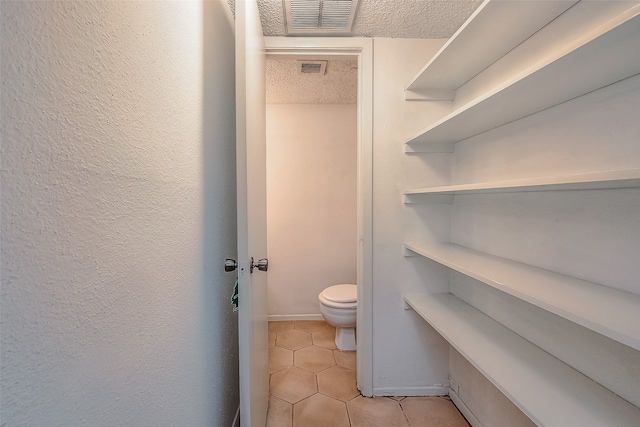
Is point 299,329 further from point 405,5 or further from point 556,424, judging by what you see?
point 405,5

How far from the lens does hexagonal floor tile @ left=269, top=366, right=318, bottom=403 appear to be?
1.57 meters

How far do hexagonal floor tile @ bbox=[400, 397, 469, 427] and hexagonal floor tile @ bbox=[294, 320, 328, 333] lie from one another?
1.00 metres

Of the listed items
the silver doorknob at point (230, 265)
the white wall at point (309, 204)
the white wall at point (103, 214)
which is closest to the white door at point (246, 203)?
the silver doorknob at point (230, 265)

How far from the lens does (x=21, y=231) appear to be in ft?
1.09

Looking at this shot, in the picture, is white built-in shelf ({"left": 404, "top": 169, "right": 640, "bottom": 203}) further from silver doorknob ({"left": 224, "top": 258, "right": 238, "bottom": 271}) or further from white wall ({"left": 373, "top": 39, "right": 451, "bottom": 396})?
silver doorknob ({"left": 224, "top": 258, "right": 238, "bottom": 271})

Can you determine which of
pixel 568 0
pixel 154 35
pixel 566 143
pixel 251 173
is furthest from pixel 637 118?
pixel 154 35

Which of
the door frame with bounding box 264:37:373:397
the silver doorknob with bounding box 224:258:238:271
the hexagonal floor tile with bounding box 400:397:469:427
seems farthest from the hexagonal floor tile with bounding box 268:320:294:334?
the silver doorknob with bounding box 224:258:238:271

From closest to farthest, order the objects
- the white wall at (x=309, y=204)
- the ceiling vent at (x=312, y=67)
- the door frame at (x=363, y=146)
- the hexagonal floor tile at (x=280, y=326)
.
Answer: the door frame at (x=363, y=146) → the ceiling vent at (x=312, y=67) → the hexagonal floor tile at (x=280, y=326) → the white wall at (x=309, y=204)

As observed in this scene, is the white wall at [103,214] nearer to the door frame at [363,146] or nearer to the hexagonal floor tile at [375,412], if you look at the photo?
the door frame at [363,146]

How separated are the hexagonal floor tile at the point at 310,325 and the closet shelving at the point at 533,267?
4.17 feet

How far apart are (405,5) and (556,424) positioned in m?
1.68

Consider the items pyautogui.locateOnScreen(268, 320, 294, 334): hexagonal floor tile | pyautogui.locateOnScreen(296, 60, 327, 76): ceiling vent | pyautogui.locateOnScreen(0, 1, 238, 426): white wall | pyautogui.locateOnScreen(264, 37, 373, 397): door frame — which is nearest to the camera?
pyautogui.locateOnScreen(0, 1, 238, 426): white wall

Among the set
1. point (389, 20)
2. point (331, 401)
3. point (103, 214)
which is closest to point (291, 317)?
point (331, 401)

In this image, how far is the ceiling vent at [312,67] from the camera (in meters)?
1.80
